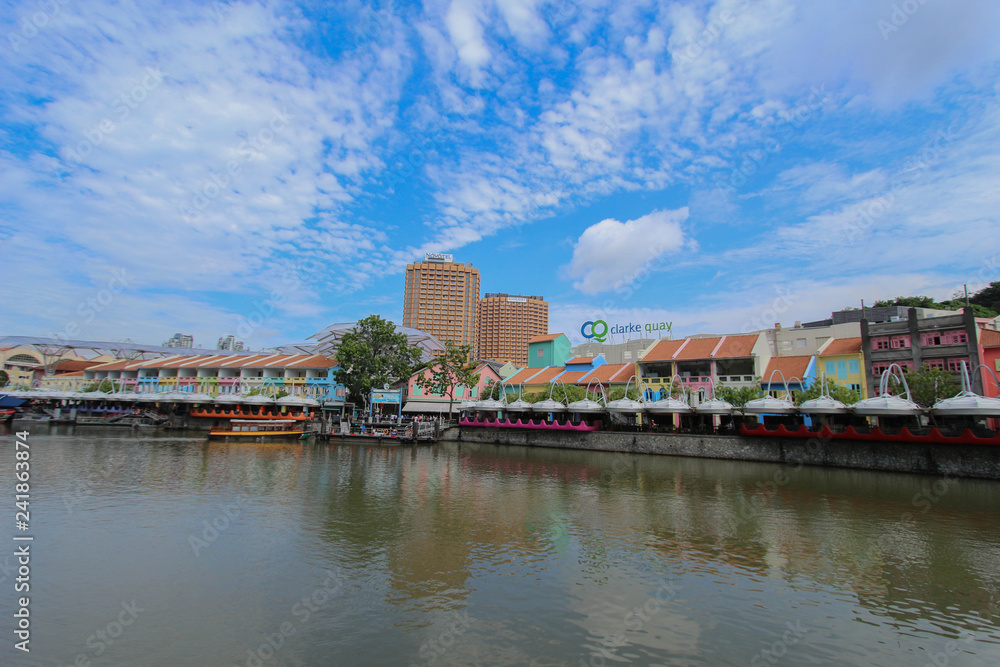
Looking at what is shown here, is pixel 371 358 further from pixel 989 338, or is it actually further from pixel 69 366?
pixel 69 366

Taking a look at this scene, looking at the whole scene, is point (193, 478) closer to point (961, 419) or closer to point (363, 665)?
point (363, 665)

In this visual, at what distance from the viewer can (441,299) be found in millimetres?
121625

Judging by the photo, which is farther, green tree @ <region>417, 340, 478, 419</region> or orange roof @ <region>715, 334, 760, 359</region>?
green tree @ <region>417, 340, 478, 419</region>

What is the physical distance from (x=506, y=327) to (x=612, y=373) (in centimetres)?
8033

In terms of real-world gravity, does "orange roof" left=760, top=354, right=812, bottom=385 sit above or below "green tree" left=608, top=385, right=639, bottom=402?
above

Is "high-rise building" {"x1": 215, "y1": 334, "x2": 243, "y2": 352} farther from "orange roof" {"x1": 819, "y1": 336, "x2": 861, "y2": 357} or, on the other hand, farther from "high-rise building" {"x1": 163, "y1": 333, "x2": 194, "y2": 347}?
"orange roof" {"x1": 819, "y1": 336, "x2": 861, "y2": 357}

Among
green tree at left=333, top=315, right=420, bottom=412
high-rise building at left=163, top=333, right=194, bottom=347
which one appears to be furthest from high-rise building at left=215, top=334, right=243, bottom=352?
green tree at left=333, top=315, right=420, bottom=412

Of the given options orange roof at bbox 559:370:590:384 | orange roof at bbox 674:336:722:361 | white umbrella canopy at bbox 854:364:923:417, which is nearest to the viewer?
white umbrella canopy at bbox 854:364:923:417

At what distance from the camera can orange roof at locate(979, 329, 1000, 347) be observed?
110 ft

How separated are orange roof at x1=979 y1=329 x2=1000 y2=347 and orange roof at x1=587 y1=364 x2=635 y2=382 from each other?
24042 millimetres

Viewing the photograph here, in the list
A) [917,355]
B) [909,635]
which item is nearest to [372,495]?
[909,635]

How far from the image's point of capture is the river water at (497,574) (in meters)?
8.03

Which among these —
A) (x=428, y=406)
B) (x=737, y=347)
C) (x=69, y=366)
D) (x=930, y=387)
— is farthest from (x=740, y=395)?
(x=69, y=366)

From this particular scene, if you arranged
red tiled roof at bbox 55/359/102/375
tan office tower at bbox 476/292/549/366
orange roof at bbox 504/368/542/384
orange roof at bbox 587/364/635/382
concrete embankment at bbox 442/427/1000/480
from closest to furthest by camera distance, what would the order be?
concrete embankment at bbox 442/427/1000/480, orange roof at bbox 587/364/635/382, orange roof at bbox 504/368/542/384, red tiled roof at bbox 55/359/102/375, tan office tower at bbox 476/292/549/366
